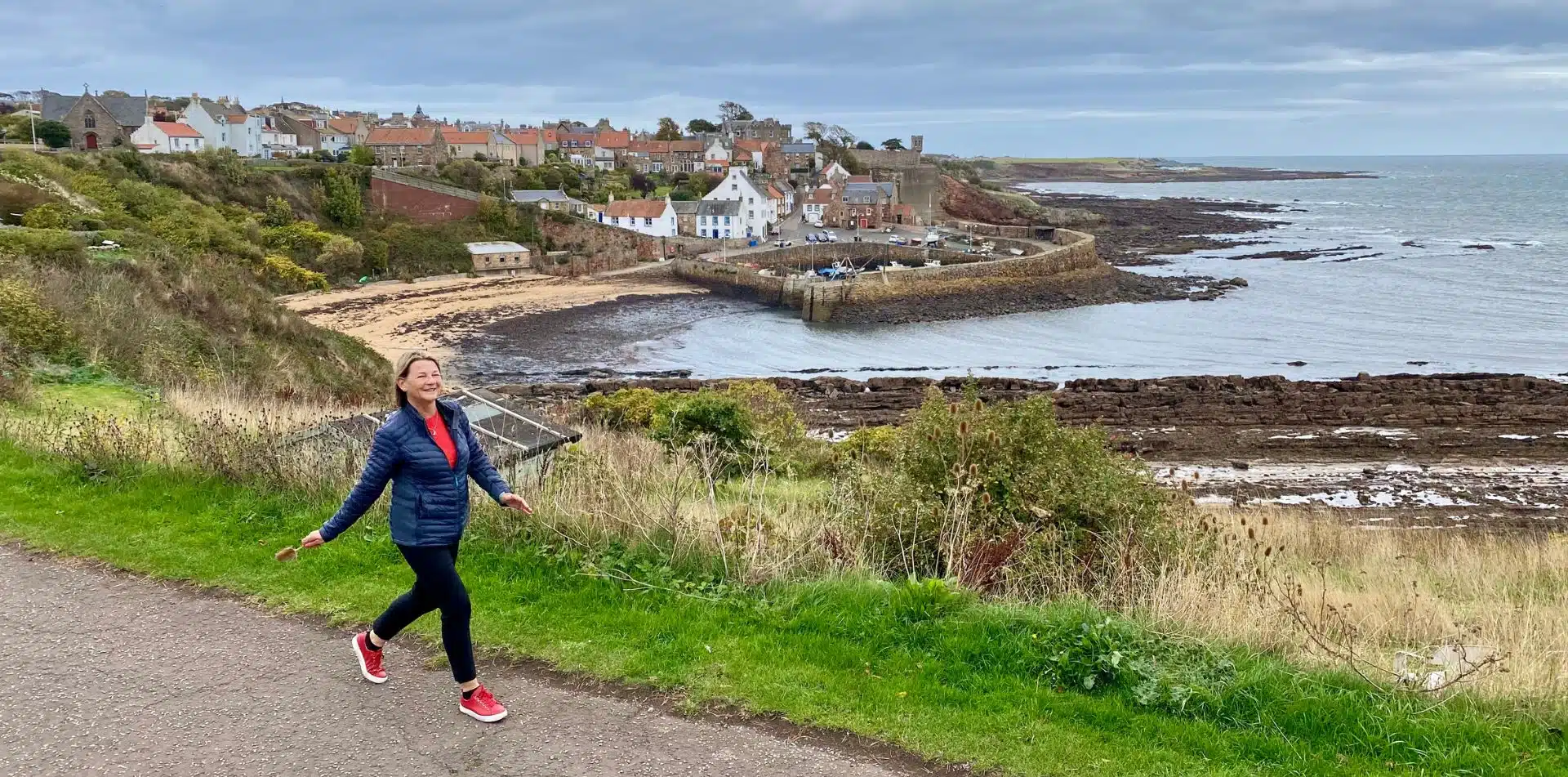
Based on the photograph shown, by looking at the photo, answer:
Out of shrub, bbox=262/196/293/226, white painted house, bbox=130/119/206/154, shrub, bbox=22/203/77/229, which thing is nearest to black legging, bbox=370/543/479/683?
shrub, bbox=22/203/77/229

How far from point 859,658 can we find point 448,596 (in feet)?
6.29

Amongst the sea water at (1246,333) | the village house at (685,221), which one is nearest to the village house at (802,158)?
the village house at (685,221)

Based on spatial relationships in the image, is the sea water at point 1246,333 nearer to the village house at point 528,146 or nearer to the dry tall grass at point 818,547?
the dry tall grass at point 818,547

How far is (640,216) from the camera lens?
217 ft

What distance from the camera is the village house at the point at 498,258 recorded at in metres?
56.3

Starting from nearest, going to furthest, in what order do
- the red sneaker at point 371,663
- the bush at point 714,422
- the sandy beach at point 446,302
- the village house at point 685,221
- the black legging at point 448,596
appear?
the black legging at point 448,596 → the red sneaker at point 371,663 → the bush at point 714,422 → the sandy beach at point 446,302 → the village house at point 685,221

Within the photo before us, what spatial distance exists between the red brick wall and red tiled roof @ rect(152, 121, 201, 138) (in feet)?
51.8

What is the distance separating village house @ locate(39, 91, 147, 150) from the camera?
6588cm

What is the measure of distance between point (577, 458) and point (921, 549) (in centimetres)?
280

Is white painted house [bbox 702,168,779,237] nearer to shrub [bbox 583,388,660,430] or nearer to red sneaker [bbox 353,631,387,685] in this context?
shrub [bbox 583,388,660,430]

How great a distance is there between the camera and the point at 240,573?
597 cm

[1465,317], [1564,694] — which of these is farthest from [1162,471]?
[1465,317]

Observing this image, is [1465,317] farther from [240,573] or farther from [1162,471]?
[240,573]

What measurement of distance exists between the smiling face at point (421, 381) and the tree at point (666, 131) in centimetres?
10811
